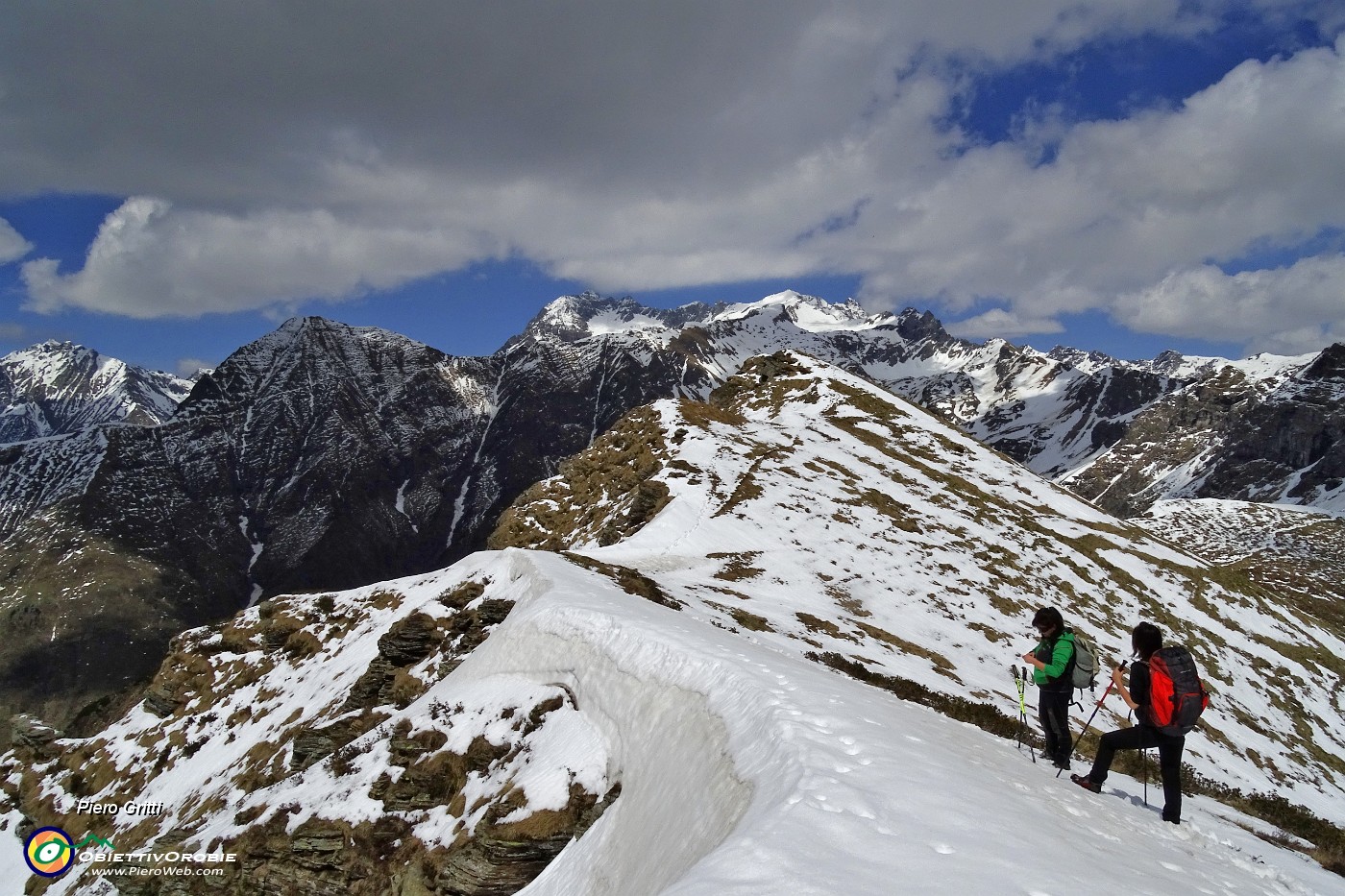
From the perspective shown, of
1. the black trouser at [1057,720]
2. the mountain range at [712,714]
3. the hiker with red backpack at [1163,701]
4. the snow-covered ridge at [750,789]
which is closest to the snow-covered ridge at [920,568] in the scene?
the mountain range at [712,714]

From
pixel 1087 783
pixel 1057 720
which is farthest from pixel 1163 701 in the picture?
pixel 1057 720

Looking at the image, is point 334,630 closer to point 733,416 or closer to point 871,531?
point 871,531

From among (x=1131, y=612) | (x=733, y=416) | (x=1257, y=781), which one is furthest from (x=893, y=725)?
(x=733, y=416)

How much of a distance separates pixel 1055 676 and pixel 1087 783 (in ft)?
5.87

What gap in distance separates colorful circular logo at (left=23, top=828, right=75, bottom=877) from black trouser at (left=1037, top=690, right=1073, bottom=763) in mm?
35517

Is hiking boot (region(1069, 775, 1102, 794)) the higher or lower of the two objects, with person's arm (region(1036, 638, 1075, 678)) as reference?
lower

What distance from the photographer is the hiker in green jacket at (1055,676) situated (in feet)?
40.8

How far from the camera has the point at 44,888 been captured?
26.0 m

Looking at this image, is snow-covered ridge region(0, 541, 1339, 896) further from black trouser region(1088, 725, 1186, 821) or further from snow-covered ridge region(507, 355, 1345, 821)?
snow-covered ridge region(507, 355, 1345, 821)

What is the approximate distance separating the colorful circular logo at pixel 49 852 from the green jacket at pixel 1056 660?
3578 cm

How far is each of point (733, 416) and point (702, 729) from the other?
54.2 m

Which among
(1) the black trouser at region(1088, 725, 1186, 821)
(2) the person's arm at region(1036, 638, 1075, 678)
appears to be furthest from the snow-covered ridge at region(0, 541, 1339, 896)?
(2) the person's arm at region(1036, 638, 1075, 678)

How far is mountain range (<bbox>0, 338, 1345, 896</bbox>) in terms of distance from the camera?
832cm

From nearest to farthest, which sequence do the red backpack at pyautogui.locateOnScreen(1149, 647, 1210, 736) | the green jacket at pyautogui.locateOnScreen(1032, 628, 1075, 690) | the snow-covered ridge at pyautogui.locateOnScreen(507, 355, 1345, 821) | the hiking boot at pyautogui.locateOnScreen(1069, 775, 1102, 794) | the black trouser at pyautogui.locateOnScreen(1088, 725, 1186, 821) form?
1. the red backpack at pyautogui.locateOnScreen(1149, 647, 1210, 736)
2. the black trouser at pyautogui.locateOnScreen(1088, 725, 1186, 821)
3. the hiking boot at pyautogui.locateOnScreen(1069, 775, 1102, 794)
4. the green jacket at pyautogui.locateOnScreen(1032, 628, 1075, 690)
5. the snow-covered ridge at pyautogui.locateOnScreen(507, 355, 1345, 821)
